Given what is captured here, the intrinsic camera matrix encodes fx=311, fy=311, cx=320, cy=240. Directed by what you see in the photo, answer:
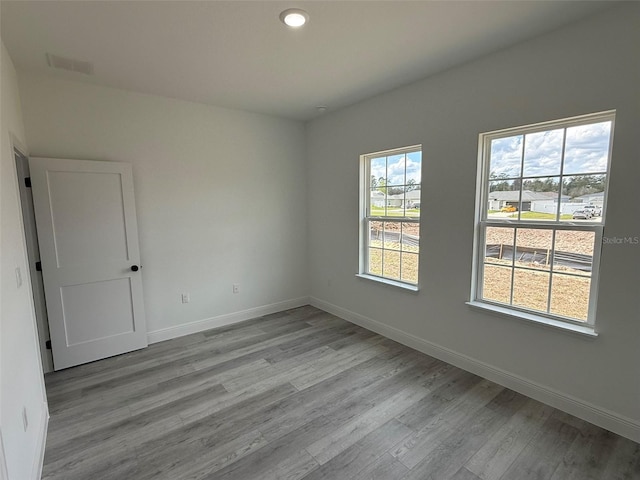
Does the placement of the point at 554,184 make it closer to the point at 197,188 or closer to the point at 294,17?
the point at 294,17

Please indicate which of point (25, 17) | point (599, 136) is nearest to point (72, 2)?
point (25, 17)

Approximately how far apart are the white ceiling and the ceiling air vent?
0.21 feet

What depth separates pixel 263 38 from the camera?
224 cm

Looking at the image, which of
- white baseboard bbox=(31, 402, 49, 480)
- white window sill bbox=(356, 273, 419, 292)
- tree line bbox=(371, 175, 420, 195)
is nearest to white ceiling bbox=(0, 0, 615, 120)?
tree line bbox=(371, 175, 420, 195)

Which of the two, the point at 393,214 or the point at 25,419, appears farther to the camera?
the point at 393,214

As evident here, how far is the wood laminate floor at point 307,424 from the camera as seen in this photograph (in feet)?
6.06

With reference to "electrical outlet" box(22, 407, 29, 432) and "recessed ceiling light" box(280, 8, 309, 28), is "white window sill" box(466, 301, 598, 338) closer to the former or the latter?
"recessed ceiling light" box(280, 8, 309, 28)

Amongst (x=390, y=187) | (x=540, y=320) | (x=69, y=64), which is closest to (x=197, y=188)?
(x=69, y=64)

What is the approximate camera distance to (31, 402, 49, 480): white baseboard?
1.77 metres

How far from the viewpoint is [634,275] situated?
1961mm

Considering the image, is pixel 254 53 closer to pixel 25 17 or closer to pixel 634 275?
pixel 25 17

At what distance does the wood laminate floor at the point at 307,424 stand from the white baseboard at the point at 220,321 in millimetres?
349

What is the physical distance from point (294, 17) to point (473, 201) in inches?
78.2

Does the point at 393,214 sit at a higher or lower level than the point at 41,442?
higher
